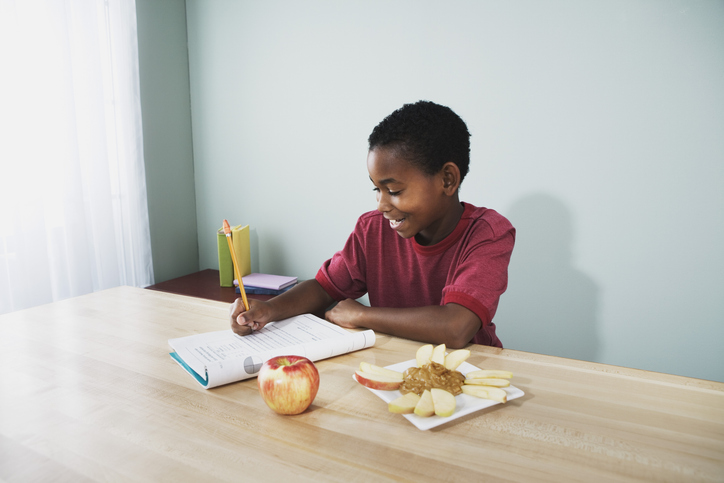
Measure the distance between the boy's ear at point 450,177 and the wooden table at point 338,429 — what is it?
1.44 feet

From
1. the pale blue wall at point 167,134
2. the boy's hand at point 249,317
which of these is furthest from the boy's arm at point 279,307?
the pale blue wall at point 167,134

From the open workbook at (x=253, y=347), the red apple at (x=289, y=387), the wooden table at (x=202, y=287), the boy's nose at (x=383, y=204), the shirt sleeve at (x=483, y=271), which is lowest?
the wooden table at (x=202, y=287)

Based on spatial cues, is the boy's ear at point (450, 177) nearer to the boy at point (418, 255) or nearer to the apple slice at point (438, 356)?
the boy at point (418, 255)

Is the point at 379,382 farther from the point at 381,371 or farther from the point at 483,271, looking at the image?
the point at 483,271

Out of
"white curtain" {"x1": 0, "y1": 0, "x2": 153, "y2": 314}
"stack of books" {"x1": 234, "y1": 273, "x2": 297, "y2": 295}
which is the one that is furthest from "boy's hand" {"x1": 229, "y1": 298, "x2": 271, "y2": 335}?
"white curtain" {"x1": 0, "y1": 0, "x2": 153, "y2": 314}

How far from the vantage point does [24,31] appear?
61.9 inches

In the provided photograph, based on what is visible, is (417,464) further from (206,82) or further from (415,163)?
(206,82)

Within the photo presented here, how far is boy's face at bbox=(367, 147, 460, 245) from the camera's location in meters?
1.03

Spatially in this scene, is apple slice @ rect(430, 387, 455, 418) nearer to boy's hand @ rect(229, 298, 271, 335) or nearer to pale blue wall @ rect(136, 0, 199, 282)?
boy's hand @ rect(229, 298, 271, 335)

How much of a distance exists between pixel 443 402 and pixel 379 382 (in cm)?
10

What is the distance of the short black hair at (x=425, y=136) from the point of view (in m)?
1.04

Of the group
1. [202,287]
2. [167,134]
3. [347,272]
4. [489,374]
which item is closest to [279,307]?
[347,272]

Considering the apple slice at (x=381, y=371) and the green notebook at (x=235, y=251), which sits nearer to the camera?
the apple slice at (x=381, y=371)

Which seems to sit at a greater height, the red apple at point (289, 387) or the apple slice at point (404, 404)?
the red apple at point (289, 387)
